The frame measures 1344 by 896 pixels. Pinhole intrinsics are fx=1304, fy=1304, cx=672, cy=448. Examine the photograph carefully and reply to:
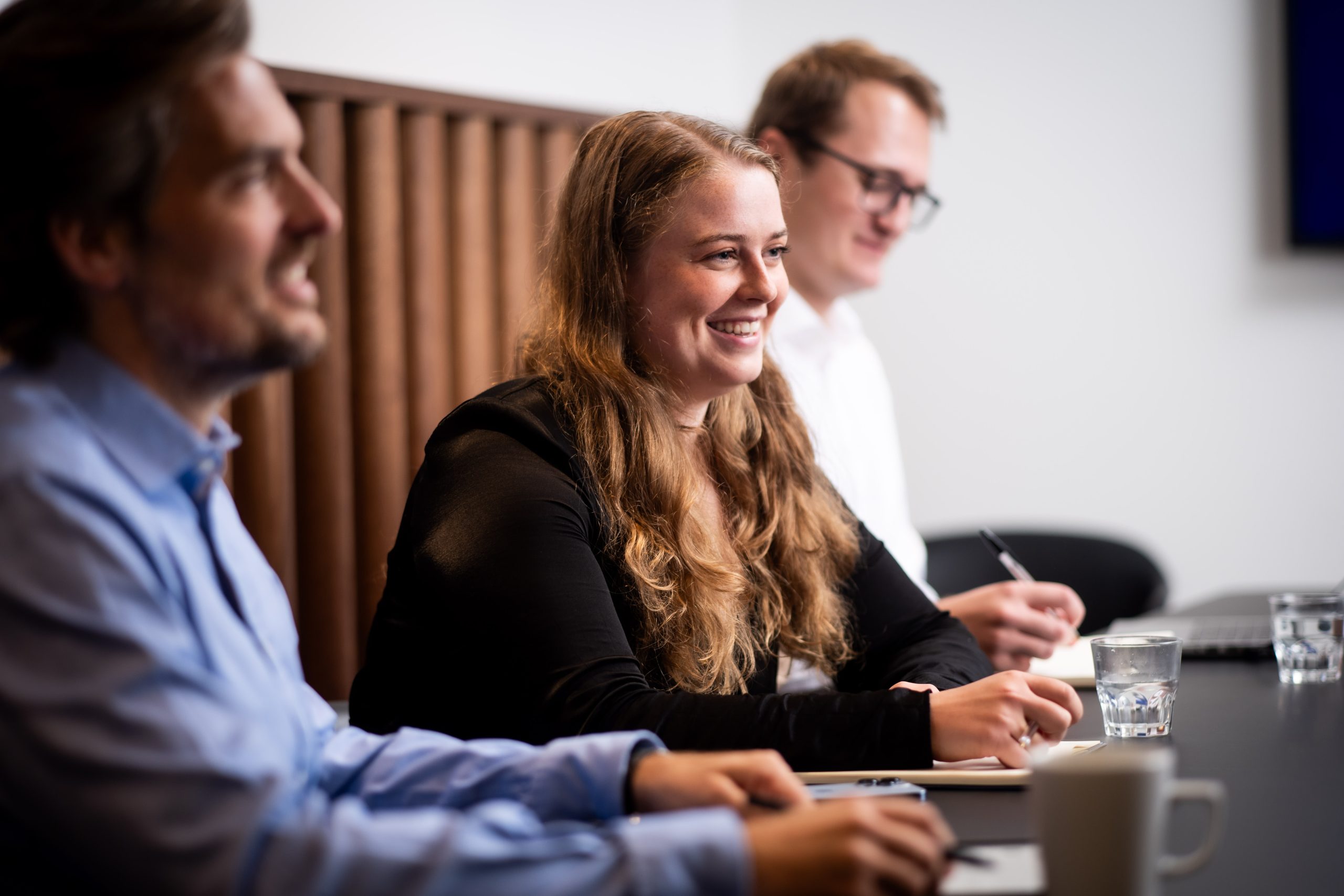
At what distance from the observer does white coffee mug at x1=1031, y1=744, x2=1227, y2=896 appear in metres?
0.75

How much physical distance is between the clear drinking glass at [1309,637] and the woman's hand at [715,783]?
3.29ft

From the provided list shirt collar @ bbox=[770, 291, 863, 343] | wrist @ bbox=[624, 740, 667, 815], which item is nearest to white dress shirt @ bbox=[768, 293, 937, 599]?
shirt collar @ bbox=[770, 291, 863, 343]

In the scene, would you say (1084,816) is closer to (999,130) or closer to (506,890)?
(506,890)

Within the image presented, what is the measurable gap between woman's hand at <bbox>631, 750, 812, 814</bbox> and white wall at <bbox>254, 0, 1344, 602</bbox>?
2504 millimetres

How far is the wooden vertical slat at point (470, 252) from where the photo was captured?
308 centimetres

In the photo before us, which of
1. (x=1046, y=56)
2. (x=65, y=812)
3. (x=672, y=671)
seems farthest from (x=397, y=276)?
(x=65, y=812)

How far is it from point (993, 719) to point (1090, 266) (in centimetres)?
275

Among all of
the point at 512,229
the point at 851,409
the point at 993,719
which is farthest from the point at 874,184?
the point at 993,719

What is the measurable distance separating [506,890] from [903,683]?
2.30 feet

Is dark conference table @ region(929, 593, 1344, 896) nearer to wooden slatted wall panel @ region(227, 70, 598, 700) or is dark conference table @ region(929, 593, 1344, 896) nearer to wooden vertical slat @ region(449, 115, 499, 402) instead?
wooden slatted wall panel @ region(227, 70, 598, 700)

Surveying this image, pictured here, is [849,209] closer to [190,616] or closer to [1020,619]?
[1020,619]

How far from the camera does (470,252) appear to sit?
10.1 feet

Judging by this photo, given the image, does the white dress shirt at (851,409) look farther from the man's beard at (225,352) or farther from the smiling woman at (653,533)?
the man's beard at (225,352)

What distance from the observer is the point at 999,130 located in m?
3.78
